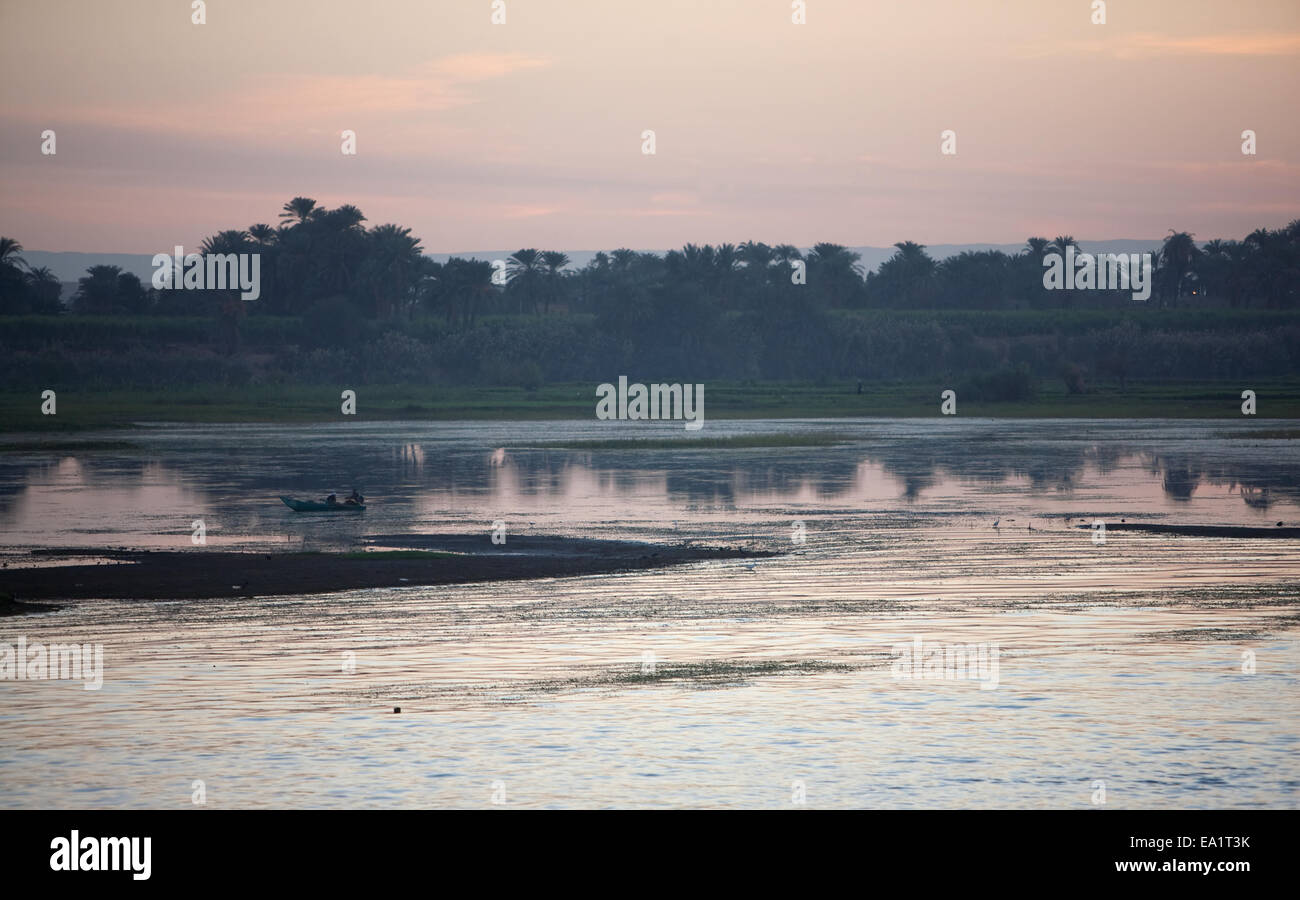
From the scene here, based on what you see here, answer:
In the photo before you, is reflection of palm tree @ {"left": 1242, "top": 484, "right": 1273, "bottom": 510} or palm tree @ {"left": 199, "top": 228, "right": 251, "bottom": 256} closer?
reflection of palm tree @ {"left": 1242, "top": 484, "right": 1273, "bottom": 510}

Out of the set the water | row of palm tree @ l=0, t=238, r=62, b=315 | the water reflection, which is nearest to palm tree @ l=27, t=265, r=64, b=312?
row of palm tree @ l=0, t=238, r=62, b=315

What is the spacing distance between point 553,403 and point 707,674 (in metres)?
106

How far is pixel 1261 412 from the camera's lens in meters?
107

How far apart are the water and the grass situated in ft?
211

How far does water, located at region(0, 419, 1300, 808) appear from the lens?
58.9 feet

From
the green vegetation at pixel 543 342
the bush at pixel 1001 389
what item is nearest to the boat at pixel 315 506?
the green vegetation at pixel 543 342

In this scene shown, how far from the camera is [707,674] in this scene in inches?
911

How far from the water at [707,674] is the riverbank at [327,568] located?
1.22 meters

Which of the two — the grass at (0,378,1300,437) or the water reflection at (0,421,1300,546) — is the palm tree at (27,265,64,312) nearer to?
the grass at (0,378,1300,437)

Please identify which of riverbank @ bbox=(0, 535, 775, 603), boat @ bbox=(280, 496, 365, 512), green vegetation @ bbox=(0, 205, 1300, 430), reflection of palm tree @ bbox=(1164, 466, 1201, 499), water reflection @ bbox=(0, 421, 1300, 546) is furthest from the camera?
green vegetation @ bbox=(0, 205, 1300, 430)

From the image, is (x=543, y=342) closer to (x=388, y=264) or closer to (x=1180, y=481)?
(x=388, y=264)

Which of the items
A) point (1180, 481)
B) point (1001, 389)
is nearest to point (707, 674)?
point (1180, 481)
